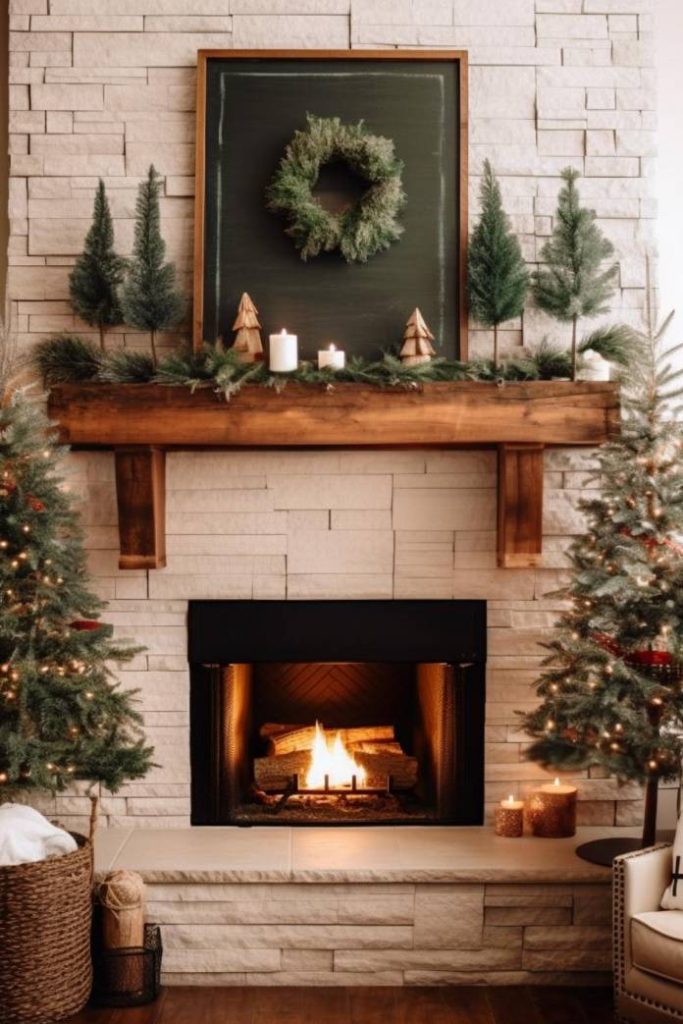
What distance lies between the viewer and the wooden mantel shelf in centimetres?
342

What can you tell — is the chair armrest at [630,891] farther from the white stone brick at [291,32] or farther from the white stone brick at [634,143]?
the white stone brick at [291,32]

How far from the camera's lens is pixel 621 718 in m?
3.23

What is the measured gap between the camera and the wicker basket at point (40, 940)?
3.01 metres

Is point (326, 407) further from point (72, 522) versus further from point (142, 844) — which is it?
point (142, 844)

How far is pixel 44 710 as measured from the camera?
10.3ft

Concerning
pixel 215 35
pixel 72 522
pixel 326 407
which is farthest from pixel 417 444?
pixel 215 35

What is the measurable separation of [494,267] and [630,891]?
1.88 meters

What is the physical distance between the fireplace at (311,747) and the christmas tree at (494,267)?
3.14 feet

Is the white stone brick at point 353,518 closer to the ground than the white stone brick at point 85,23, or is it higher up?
closer to the ground

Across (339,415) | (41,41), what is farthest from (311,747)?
(41,41)

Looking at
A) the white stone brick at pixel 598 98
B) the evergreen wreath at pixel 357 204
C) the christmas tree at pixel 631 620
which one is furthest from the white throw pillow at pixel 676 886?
the white stone brick at pixel 598 98

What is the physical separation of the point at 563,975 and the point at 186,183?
2755mm

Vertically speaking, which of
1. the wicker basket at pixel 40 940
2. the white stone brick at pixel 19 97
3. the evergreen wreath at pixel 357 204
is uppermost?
the white stone brick at pixel 19 97

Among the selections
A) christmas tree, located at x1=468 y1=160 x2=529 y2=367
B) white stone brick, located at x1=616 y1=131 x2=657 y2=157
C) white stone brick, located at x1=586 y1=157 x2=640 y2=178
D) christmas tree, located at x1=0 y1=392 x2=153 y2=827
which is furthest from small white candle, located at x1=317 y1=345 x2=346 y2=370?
white stone brick, located at x1=616 y1=131 x2=657 y2=157
